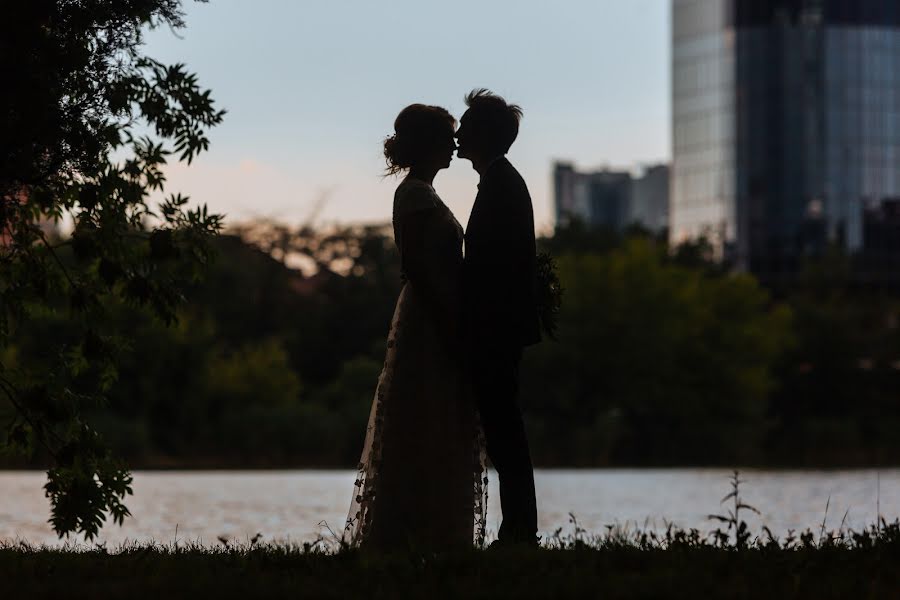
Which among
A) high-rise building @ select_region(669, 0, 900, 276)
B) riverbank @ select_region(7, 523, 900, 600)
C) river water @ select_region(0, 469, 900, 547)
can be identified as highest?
high-rise building @ select_region(669, 0, 900, 276)

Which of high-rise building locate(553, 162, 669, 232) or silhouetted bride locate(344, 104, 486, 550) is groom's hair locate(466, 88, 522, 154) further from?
high-rise building locate(553, 162, 669, 232)

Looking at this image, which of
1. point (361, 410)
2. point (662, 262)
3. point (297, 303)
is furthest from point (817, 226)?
point (361, 410)

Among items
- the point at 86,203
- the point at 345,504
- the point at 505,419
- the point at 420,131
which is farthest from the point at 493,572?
the point at 345,504

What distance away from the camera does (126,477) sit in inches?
396

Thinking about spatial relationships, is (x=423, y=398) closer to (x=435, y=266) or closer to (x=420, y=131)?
(x=435, y=266)

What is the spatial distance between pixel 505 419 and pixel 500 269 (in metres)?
0.75

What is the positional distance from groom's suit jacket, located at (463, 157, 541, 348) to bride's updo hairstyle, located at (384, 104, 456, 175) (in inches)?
14.7

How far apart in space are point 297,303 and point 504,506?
5509 cm

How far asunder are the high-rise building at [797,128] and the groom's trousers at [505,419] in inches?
3057

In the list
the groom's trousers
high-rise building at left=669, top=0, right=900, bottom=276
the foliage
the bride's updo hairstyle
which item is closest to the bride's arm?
the groom's trousers

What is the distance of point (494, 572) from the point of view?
7.48 meters

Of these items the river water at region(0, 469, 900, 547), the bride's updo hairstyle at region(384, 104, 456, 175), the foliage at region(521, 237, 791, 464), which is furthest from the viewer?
the foliage at region(521, 237, 791, 464)

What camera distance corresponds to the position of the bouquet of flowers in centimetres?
959

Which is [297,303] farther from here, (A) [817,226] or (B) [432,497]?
(B) [432,497]
